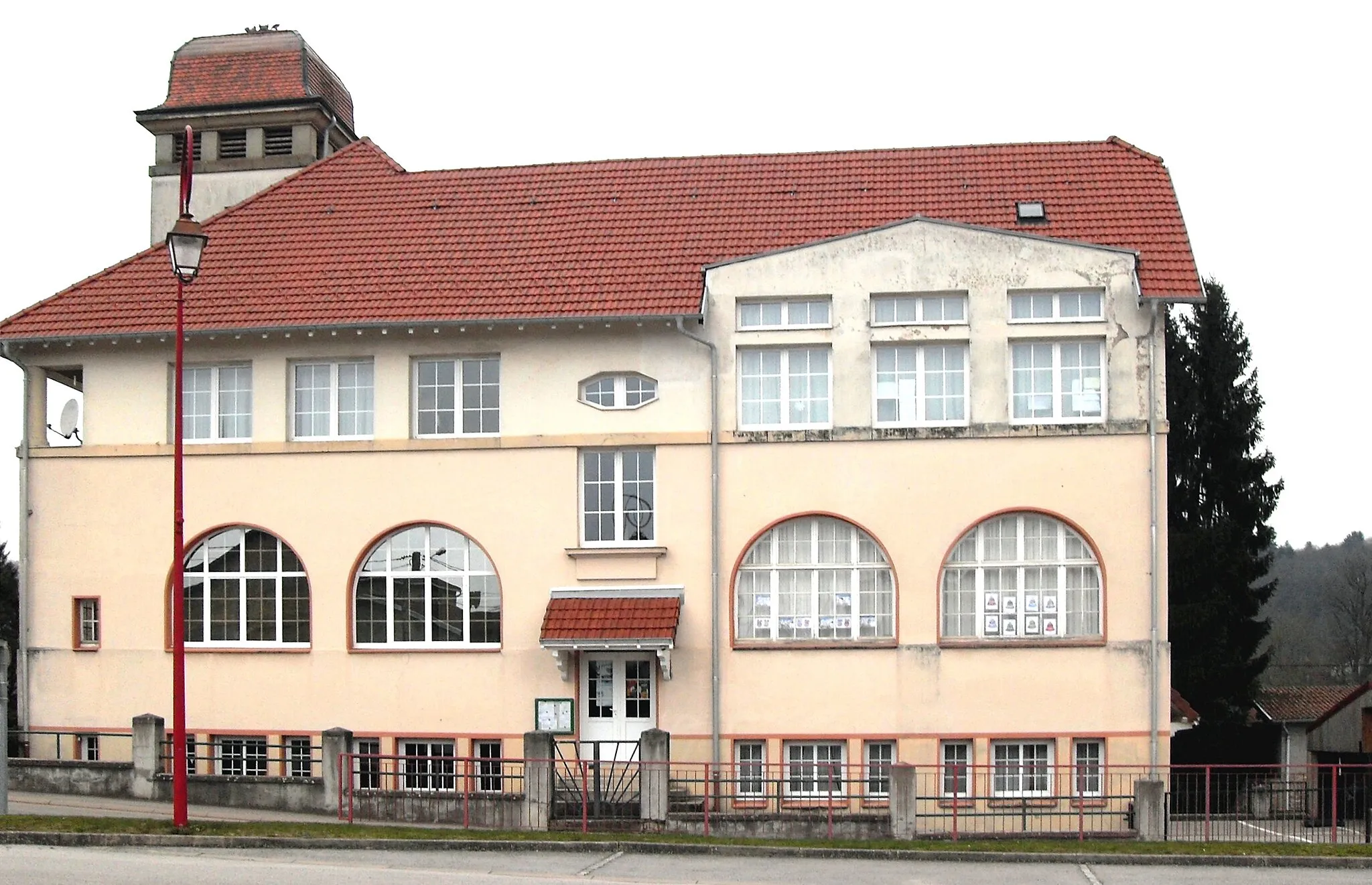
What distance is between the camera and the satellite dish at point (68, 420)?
1138 inches

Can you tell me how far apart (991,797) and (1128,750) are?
2823 millimetres

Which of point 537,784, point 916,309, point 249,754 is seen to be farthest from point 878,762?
point 249,754

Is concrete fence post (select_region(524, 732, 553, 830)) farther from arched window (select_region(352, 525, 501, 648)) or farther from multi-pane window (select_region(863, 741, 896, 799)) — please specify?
multi-pane window (select_region(863, 741, 896, 799))

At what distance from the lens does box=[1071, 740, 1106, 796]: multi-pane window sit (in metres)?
25.6

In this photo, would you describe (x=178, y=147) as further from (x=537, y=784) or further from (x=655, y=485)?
(x=537, y=784)

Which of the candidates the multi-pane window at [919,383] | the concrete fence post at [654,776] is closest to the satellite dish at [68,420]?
the concrete fence post at [654,776]

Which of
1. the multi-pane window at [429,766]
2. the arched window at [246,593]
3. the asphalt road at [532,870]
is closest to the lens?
the asphalt road at [532,870]

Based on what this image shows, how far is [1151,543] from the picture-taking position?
85.9ft

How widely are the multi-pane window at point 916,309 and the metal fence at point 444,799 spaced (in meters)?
9.40

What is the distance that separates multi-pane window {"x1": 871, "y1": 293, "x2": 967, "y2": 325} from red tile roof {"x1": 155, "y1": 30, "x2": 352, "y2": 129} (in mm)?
16588

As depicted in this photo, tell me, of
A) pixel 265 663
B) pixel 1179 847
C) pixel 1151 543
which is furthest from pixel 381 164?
pixel 1179 847

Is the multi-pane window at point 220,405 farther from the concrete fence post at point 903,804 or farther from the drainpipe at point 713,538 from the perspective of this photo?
the concrete fence post at point 903,804

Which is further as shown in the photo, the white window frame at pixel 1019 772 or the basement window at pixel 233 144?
the basement window at pixel 233 144

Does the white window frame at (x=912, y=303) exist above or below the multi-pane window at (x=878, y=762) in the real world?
above
